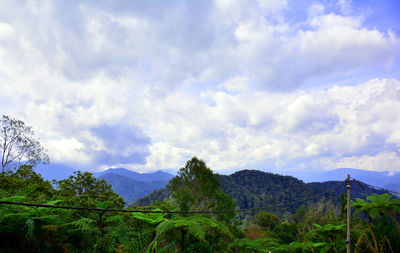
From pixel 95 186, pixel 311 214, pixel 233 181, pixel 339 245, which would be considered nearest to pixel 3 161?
pixel 95 186

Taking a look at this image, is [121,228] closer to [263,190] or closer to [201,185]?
[201,185]

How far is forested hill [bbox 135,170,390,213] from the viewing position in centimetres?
6438

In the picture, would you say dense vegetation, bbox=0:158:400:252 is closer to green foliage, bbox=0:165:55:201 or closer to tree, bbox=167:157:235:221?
green foliage, bbox=0:165:55:201

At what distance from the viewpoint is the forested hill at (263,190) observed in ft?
211

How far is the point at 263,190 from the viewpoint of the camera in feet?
253

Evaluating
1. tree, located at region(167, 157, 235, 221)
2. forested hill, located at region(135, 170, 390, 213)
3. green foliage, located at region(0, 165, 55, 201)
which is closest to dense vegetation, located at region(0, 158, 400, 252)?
green foliage, located at region(0, 165, 55, 201)

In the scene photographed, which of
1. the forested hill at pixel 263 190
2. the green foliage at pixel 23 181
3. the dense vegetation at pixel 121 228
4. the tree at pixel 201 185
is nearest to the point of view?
the dense vegetation at pixel 121 228

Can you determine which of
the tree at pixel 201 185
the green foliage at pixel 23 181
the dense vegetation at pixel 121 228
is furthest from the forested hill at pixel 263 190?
the dense vegetation at pixel 121 228

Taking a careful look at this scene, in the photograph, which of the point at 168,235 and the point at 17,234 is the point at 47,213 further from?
the point at 168,235

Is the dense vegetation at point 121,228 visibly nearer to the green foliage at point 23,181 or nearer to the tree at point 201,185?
Answer: the green foliage at point 23,181

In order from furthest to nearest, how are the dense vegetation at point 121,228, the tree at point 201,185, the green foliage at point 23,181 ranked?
the tree at point 201,185 → the green foliage at point 23,181 → the dense vegetation at point 121,228

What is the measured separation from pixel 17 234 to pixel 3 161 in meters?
22.7

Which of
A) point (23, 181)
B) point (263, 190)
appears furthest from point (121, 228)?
point (263, 190)

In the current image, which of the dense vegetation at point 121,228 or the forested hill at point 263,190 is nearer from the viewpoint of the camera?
the dense vegetation at point 121,228
